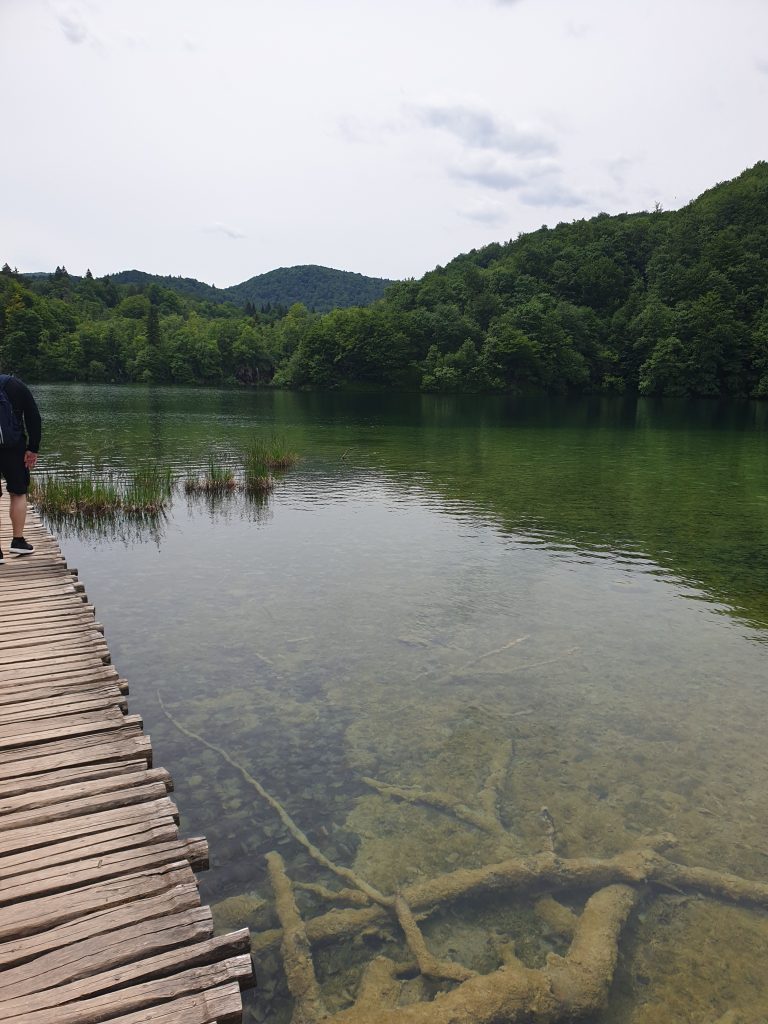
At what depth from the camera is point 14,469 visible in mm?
8812

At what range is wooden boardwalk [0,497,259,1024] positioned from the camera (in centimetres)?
289

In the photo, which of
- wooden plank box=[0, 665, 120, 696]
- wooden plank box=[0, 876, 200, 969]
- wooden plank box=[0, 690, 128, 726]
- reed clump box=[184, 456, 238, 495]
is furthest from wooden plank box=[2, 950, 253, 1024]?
reed clump box=[184, 456, 238, 495]

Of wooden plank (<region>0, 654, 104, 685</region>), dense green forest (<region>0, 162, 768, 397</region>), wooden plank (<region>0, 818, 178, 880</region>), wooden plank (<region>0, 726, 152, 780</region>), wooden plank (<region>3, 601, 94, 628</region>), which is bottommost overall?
wooden plank (<region>0, 818, 178, 880</region>)

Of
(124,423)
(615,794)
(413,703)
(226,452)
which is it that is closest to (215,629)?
(413,703)

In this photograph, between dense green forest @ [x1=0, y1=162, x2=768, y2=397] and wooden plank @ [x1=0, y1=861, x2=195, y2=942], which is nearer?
wooden plank @ [x1=0, y1=861, x2=195, y2=942]

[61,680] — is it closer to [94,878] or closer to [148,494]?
[94,878]

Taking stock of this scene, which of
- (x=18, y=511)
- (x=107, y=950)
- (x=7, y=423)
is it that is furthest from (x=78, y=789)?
(x=18, y=511)

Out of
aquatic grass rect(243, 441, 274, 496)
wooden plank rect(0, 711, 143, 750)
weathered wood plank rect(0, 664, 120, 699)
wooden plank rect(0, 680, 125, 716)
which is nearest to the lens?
wooden plank rect(0, 711, 143, 750)

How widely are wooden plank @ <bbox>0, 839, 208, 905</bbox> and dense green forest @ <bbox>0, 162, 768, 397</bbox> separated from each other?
8655cm

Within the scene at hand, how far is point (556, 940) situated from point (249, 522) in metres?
13.2

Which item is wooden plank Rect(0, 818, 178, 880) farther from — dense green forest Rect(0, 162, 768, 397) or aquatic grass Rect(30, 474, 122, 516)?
dense green forest Rect(0, 162, 768, 397)

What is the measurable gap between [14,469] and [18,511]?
88 cm

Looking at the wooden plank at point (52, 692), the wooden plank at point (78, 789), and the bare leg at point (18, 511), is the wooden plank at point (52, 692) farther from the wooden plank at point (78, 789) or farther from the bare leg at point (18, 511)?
the bare leg at point (18, 511)

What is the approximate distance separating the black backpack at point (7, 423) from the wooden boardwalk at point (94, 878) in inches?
148
